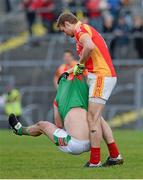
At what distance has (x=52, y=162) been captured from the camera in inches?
550

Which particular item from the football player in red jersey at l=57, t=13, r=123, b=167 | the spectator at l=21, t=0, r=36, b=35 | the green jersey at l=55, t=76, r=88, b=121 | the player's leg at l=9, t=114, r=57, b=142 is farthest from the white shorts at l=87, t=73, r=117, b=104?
the spectator at l=21, t=0, r=36, b=35

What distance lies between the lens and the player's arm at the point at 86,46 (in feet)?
41.5

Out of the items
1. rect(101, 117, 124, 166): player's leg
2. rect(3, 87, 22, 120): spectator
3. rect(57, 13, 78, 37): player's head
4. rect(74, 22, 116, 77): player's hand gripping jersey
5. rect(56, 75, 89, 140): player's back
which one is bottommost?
rect(3, 87, 22, 120): spectator

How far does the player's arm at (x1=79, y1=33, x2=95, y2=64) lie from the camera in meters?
12.7

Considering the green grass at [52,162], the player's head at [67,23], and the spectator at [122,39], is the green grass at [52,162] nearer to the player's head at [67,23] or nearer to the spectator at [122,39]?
the player's head at [67,23]

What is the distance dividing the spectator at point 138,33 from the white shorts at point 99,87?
15.8m

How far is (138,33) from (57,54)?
2683 millimetres

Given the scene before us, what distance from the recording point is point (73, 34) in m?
12.9

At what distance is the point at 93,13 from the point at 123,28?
111 cm

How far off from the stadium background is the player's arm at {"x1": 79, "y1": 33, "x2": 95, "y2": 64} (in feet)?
44.0

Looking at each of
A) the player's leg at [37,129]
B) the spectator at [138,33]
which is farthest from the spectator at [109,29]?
the player's leg at [37,129]

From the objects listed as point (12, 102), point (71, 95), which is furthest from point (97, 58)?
point (12, 102)

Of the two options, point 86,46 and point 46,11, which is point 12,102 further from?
point 86,46

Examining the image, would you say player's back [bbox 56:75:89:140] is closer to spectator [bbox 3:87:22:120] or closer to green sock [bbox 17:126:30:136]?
green sock [bbox 17:126:30:136]
